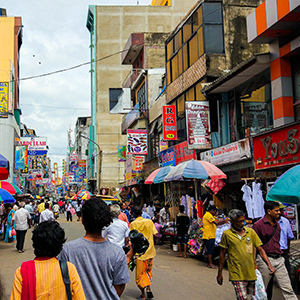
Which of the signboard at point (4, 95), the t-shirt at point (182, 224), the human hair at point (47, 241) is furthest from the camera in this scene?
the signboard at point (4, 95)

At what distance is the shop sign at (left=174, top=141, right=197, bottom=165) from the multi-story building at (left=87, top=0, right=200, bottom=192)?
1222 inches

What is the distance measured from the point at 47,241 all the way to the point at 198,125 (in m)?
14.2

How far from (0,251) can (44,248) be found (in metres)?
13.2

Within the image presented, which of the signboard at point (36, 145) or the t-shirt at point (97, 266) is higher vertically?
the signboard at point (36, 145)

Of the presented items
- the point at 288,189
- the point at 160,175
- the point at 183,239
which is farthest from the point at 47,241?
the point at 160,175

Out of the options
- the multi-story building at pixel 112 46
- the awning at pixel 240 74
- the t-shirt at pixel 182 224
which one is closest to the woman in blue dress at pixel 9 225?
the t-shirt at pixel 182 224

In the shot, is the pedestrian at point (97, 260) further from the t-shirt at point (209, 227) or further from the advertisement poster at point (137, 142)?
the advertisement poster at point (137, 142)

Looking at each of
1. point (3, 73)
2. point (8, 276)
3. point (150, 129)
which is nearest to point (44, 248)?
point (8, 276)

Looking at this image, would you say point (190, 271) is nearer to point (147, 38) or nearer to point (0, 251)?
point (0, 251)

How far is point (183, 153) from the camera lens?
19.6 meters

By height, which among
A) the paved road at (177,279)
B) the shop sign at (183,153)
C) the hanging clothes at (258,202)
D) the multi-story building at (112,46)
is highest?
the multi-story building at (112,46)

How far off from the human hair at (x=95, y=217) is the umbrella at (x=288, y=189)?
3271mm

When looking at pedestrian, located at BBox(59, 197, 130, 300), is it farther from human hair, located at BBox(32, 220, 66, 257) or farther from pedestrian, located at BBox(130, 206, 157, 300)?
pedestrian, located at BBox(130, 206, 157, 300)

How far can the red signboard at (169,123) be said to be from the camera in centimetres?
2053
